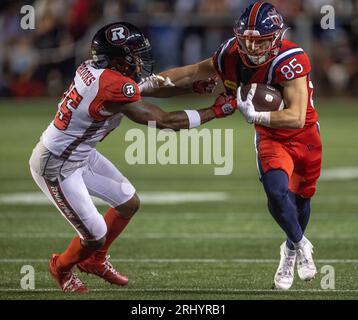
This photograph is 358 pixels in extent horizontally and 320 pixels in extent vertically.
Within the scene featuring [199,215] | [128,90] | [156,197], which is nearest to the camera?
[128,90]

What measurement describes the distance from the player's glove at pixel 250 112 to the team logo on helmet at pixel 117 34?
0.80 m

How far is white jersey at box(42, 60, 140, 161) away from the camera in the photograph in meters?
6.83

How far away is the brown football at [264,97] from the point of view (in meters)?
7.07

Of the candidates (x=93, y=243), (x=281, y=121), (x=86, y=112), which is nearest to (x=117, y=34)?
(x=86, y=112)

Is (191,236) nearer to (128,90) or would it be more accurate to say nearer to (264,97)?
(264,97)

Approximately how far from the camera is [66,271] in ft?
23.6

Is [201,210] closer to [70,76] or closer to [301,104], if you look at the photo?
[301,104]

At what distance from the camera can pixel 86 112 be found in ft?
22.6

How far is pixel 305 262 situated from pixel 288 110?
0.97 meters

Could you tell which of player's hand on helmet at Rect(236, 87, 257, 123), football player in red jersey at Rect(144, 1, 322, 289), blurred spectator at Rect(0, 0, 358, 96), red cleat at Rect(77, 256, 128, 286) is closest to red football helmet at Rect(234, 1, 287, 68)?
football player in red jersey at Rect(144, 1, 322, 289)

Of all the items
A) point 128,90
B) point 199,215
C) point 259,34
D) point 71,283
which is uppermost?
point 259,34

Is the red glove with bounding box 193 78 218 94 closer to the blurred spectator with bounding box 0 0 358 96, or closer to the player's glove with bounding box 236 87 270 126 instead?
the player's glove with bounding box 236 87 270 126

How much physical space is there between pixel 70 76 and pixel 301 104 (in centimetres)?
1455

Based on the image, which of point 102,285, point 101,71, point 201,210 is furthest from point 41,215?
point 101,71
